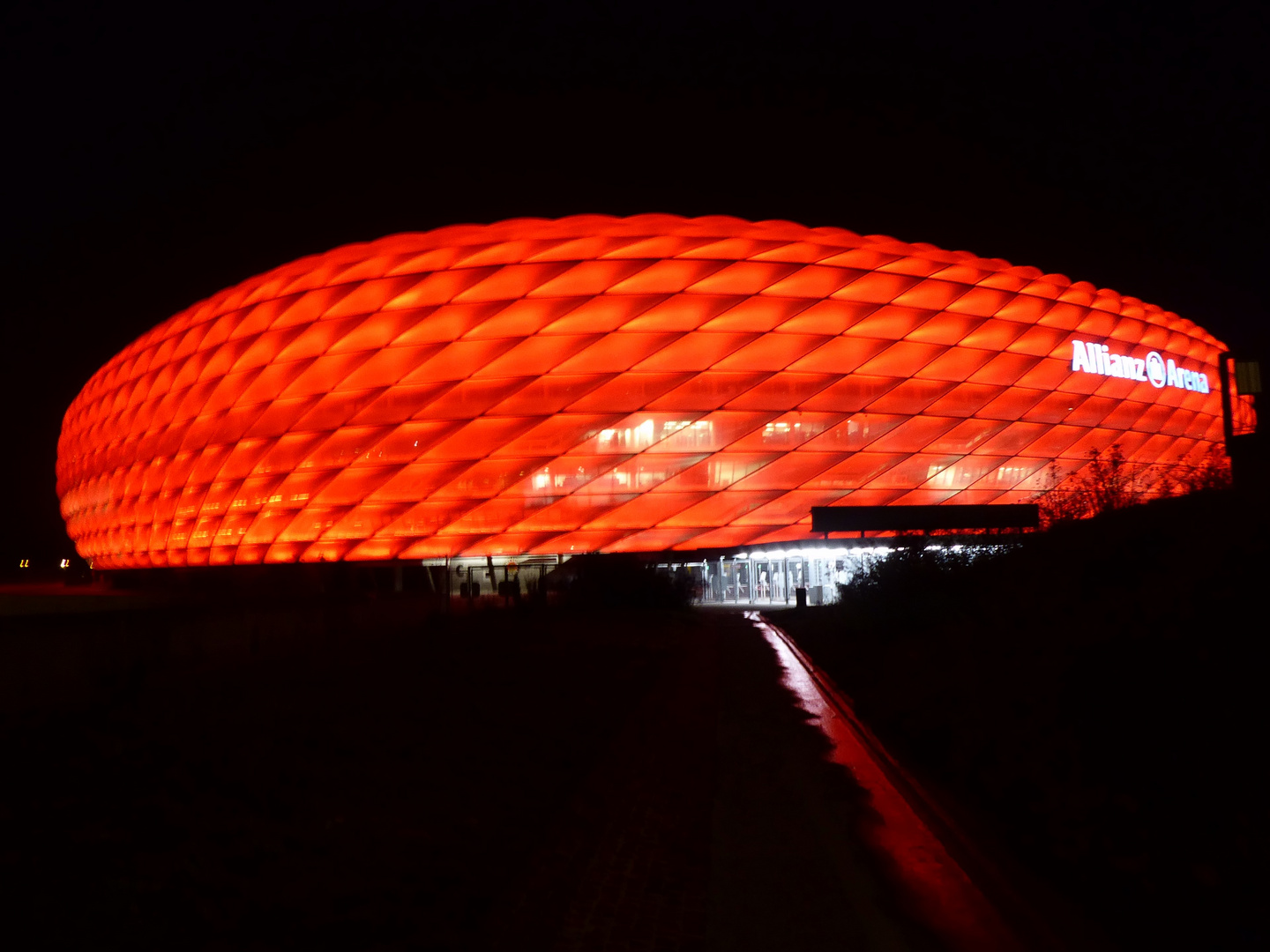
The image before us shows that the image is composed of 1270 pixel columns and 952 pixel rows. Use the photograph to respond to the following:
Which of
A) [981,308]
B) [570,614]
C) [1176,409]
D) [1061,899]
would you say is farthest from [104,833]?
[1176,409]

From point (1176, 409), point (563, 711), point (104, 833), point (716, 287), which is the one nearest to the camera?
point (104, 833)

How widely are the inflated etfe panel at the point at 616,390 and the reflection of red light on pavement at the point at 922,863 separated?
24.4 metres

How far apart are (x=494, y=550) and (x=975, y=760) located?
28.4 m

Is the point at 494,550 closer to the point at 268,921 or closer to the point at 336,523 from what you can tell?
the point at 336,523

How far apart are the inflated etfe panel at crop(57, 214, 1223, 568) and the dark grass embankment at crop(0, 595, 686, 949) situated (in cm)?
1906

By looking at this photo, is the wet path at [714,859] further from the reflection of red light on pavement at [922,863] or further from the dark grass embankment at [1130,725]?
the dark grass embankment at [1130,725]

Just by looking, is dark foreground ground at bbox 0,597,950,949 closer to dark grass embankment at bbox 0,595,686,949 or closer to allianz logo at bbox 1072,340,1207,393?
dark grass embankment at bbox 0,595,686,949

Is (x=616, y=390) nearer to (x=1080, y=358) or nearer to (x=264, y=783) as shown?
(x=1080, y=358)

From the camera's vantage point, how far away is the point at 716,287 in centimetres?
3388

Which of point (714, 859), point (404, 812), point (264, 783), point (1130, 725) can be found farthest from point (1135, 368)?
point (264, 783)

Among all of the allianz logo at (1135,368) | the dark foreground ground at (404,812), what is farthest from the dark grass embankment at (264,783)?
the allianz logo at (1135,368)

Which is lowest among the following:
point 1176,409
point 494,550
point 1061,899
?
point 1061,899

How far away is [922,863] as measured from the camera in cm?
577

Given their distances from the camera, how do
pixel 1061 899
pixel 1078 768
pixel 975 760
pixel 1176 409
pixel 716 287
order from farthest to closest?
pixel 1176 409 → pixel 716 287 → pixel 975 760 → pixel 1078 768 → pixel 1061 899
